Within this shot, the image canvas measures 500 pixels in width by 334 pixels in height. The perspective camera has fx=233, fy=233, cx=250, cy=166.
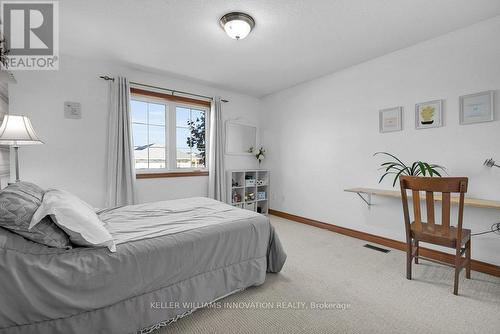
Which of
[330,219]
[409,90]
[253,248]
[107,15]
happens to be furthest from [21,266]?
[409,90]

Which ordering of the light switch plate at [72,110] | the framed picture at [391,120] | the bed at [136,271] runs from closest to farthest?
the bed at [136,271]
the framed picture at [391,120]
the light switch plate at [72,110]

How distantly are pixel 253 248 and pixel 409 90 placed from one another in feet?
8.75

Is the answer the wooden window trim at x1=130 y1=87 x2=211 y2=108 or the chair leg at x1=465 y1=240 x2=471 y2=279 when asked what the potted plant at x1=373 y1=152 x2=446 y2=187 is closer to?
the chair leg at x1=465 y1=240 x2=471 y2=279

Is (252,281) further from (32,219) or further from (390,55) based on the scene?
(390,55)

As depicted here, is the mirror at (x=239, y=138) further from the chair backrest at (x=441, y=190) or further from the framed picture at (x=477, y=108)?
the framed picture at (x=477, y=108)

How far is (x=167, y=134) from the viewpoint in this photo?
3.90 metres

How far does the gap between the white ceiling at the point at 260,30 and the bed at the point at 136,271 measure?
74.0 inches

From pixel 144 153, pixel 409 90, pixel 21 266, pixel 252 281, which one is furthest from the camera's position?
pixel 144 153

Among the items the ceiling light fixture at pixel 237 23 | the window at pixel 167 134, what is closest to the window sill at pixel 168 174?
the window at pixel 167 134

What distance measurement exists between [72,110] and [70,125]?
20 cm

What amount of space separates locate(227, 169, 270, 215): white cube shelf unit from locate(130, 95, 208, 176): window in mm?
693

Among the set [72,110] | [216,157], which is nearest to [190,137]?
[216,157]

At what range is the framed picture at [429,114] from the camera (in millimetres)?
2613

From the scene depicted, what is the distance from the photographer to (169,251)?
1.53 m
